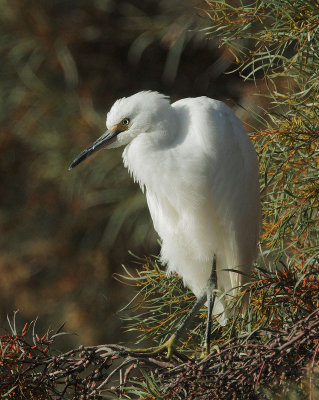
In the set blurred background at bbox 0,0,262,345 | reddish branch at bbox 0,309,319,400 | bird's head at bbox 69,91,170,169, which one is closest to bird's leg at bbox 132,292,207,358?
reddish branch at bbox 0,309,319,400

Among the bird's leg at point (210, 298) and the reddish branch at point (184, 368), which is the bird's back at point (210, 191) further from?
the reddish branch at point (184, 368)

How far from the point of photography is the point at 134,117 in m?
1.66

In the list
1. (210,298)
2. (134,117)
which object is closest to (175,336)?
(210,298)

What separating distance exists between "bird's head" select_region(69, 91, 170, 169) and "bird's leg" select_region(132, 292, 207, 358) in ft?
1.27

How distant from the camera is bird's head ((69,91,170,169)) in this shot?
1.65 metres

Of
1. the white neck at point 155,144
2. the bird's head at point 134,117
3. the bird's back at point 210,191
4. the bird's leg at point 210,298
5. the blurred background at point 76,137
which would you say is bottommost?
the blurred background at point 76,137

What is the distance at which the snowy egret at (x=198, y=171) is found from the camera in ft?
5.41

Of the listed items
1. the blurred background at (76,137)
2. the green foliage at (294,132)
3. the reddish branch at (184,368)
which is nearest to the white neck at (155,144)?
the green foliage at (294,132)

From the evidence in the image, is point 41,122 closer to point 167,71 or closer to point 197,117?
point 167,71

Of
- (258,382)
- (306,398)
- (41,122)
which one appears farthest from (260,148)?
(41,122)

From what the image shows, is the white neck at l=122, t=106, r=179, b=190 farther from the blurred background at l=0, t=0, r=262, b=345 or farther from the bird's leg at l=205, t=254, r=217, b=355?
the blurred background at l=0, t=0, r=262, b=345

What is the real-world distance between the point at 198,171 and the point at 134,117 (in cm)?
18

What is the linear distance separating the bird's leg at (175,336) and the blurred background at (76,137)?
2164mm

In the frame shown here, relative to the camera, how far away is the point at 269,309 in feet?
4.34
